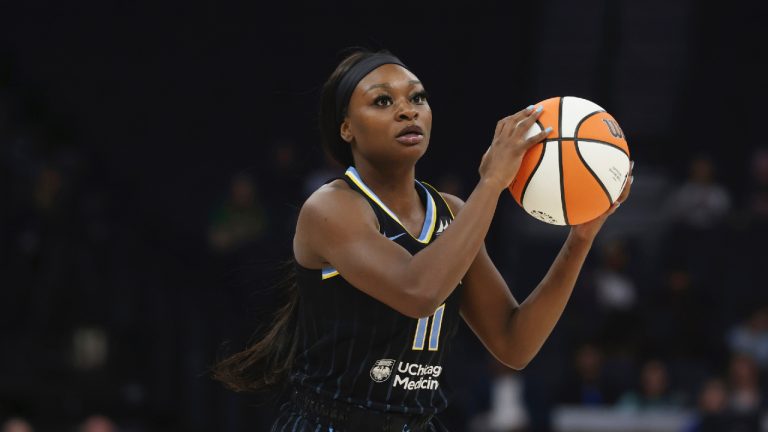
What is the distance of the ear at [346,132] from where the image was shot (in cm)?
430

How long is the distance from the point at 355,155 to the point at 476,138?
40.0 ft

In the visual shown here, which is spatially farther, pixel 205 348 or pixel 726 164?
pixel 726 164

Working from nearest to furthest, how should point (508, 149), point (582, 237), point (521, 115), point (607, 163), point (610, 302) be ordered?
point (508, 149) → point (521, 115) → point (607, 163) → point (582, 237) → point (610, 302)

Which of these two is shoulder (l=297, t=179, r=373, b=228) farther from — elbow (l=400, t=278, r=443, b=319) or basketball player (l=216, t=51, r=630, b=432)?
elbow (l=400, t=278, r=443, b=319)

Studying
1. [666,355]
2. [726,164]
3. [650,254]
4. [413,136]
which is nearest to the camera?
[413,136]

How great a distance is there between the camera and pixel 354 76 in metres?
4.25

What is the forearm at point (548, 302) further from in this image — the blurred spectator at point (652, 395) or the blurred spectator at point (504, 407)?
the blurred spectator at point (652, 395)

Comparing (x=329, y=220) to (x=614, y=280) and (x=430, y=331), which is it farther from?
(x=614, y=280)

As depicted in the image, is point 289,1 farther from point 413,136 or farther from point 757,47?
point 413,136

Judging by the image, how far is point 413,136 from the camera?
4.16 metres

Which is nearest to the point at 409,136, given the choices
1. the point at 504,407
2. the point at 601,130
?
the point at 601,130

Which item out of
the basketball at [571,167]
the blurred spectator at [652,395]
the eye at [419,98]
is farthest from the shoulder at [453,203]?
the blurred spectator at [652,395]

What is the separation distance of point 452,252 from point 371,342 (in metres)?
0.51

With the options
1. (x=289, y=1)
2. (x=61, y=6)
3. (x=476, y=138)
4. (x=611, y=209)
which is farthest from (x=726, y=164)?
(x=611, y=209)
